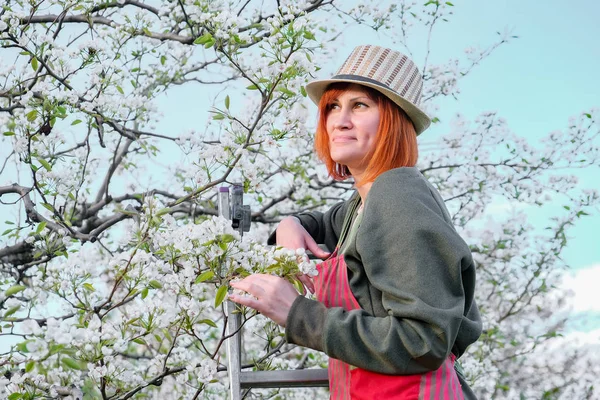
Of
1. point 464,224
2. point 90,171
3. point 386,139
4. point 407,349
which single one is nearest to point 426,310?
point 407,349

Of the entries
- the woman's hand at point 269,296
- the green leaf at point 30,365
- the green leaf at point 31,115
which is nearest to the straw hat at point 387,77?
the woman's hand at point 269,296

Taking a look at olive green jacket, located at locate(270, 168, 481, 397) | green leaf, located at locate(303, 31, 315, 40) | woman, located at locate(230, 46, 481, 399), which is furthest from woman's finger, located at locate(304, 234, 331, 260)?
green leaf, located at locate(303, 31, 315, 40)

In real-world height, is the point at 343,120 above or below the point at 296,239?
above

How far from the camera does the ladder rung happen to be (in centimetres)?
190

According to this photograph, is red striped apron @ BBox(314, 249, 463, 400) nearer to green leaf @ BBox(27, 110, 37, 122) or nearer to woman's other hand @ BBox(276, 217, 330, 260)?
woman's other hand @ BBox(276, 217, 330, 260)

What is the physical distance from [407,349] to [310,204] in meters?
2.89

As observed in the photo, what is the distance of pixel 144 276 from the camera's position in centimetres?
192

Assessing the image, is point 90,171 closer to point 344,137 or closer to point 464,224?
point 464,224

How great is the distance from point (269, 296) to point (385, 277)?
26 cm

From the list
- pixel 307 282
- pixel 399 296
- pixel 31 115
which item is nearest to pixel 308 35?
pixel 307 282

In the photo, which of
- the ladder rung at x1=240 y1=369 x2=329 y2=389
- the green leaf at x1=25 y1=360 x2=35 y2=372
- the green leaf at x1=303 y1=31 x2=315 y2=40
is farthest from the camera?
the green leaf at x1=303 y1=31 x2=315 y2=40

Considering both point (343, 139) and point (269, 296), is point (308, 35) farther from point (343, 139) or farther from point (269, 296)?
point (269, 296)

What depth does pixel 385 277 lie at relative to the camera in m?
1.52

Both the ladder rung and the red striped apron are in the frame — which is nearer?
the red striped apron
